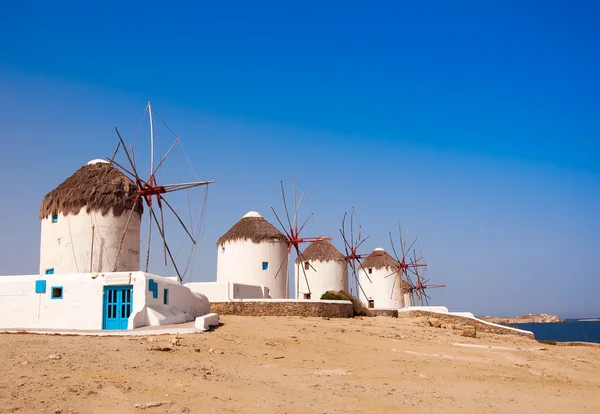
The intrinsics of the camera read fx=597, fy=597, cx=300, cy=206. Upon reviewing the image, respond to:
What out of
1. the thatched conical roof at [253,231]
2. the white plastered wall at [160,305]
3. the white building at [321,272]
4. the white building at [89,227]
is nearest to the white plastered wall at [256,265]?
the thatched conical roof at [253,231]

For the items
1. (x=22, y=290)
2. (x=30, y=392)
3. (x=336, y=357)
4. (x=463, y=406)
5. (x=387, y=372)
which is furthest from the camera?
(x=22, y=290)

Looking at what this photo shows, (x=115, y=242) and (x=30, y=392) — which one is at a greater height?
(x=115, y=242)

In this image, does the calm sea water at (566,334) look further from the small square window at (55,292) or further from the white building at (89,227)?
the small square window at (55,292)

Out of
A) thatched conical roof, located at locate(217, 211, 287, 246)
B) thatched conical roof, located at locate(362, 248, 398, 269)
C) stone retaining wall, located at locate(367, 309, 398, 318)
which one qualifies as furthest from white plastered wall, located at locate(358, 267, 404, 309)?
thatched conical roof, located at locate(217, 211, 287, 246)

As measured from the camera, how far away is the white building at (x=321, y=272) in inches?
1567

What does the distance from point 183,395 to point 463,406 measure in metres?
4.70

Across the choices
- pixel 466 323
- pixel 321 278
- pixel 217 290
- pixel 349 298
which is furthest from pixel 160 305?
pixel 321 278

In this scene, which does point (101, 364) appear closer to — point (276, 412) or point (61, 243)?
point (276, 412)

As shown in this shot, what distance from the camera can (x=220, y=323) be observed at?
795 inches

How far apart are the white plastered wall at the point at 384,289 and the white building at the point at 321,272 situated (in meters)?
3.94

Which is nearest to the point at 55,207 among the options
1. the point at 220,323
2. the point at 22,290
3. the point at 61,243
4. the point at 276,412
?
the point at 61,243

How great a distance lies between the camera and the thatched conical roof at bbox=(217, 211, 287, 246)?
32750 mm

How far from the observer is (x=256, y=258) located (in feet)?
107

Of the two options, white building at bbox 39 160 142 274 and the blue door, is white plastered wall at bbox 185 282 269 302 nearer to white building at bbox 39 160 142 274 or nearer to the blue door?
white building at bbox 39 160 142 274
